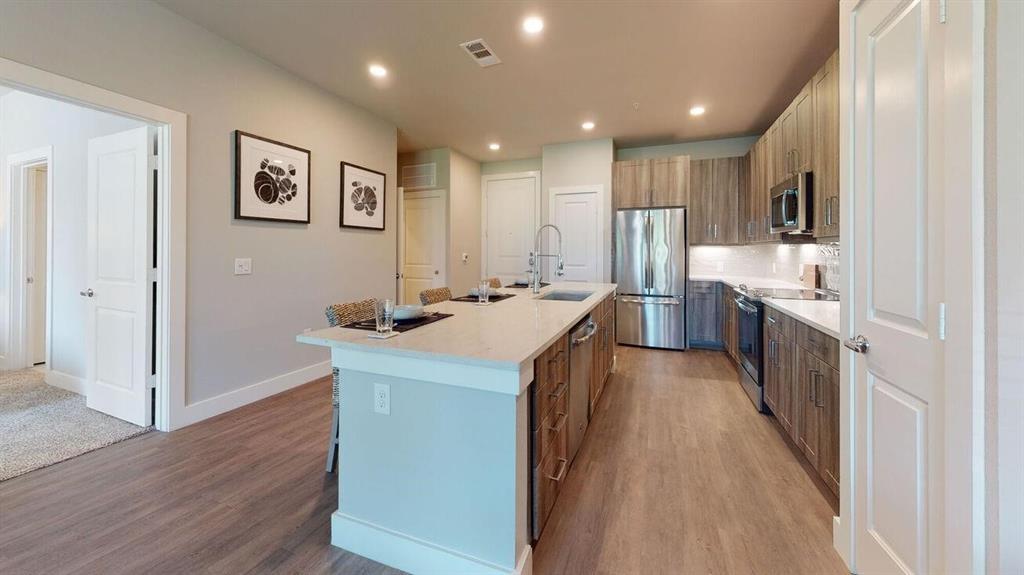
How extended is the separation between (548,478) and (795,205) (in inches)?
112

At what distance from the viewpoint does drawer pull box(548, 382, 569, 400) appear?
5.68 feet

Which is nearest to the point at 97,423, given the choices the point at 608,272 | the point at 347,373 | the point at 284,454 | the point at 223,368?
the point at 223,368

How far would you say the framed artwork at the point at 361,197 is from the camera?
3.95m

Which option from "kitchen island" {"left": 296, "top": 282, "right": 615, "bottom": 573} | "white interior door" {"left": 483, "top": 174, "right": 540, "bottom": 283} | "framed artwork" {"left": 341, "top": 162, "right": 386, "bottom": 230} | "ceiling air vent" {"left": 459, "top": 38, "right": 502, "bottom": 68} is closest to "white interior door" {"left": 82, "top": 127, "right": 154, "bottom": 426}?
"framed artwork" {"left": 341, "top": 162, "right": 386, "bottom": 230}

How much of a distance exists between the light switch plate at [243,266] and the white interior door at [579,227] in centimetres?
377

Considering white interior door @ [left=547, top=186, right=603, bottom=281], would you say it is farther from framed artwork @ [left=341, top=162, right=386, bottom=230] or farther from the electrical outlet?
the electrical outlet


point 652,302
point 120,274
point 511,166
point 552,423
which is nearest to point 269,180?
point 120,274

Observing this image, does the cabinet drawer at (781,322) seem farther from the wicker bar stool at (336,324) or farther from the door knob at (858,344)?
the wicker bar stool at (336,324)

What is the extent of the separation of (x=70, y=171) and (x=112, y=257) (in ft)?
4.04

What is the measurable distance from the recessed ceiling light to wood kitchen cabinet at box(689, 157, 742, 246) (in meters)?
3.20

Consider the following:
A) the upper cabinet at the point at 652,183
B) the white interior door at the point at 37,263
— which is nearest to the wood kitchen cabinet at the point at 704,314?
the upper cabinet at the point at 652,183

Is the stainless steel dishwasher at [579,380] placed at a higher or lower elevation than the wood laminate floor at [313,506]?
higher

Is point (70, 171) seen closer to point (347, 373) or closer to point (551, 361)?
point (347, 373)

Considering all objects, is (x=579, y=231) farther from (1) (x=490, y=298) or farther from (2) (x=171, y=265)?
(2) (x=171, y=265)
